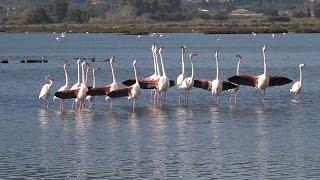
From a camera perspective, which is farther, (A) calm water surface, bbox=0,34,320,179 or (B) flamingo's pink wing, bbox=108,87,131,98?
(B) flamingo's pink wing, bbox=108,87,131,98

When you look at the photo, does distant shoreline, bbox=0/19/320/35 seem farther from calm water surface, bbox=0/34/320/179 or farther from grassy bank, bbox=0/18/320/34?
calm water surface, bbox=0/34/320/179

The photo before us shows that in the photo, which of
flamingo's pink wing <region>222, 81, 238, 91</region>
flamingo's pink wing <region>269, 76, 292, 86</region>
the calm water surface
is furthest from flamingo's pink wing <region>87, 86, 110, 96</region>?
flamingo's pink wing <region>269, 76, 292, 86</region>

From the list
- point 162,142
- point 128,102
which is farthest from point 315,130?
point 128,102

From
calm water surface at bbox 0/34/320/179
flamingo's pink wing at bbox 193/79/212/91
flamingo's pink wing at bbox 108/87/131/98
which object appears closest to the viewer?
calm water surface at bbox 0/34/320/179

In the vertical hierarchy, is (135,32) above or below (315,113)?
below

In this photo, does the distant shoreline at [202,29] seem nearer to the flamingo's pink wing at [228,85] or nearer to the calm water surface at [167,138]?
the calm water surface at [167,138]

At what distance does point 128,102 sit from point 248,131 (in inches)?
349

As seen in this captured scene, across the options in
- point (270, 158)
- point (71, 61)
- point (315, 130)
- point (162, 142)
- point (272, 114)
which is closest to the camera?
point (270, 158)

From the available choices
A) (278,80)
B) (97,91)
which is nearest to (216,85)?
(278,80)

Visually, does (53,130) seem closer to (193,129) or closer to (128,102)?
(193,129)

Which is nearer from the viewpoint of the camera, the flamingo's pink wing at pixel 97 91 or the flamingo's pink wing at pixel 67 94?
the flamingo's pink wing at pixel 67 94

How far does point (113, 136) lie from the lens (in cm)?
2666

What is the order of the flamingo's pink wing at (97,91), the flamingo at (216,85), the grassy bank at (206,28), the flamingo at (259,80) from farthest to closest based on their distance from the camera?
the grassy bank at (206,28)
the flamingo at (259,80)
the flamingo at (216,85)
the flamingo's pink wing at (97,91)

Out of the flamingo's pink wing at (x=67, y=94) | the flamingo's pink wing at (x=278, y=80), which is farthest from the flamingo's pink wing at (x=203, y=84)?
the flamingo's pink wing at (x=67, y=94)
